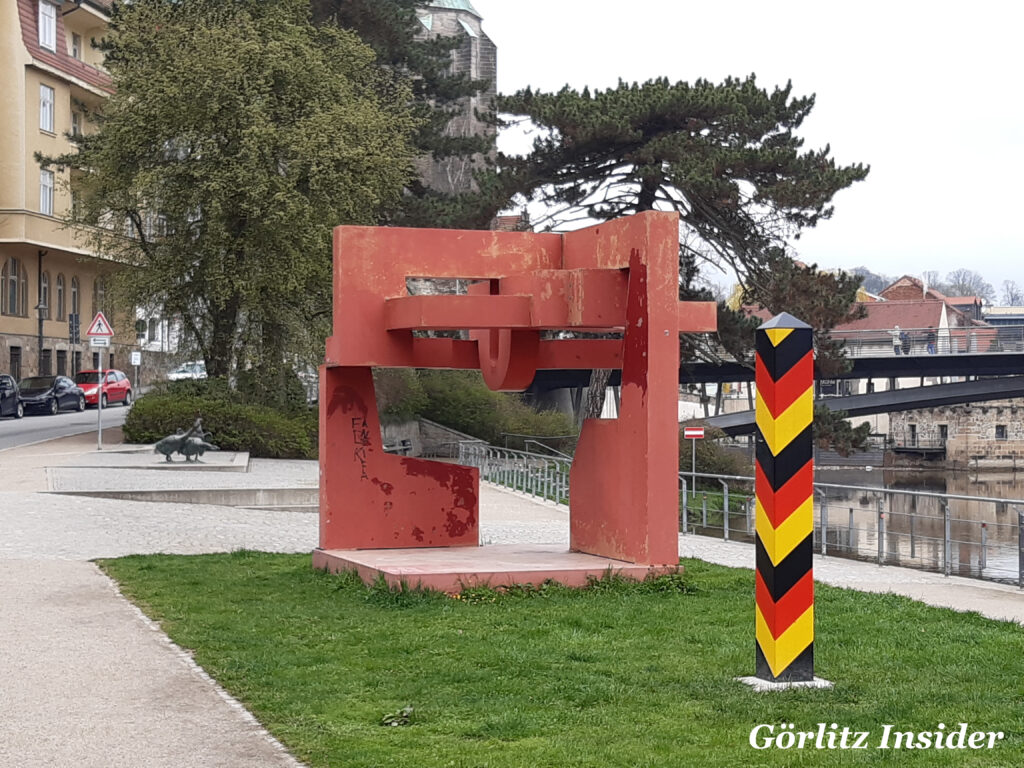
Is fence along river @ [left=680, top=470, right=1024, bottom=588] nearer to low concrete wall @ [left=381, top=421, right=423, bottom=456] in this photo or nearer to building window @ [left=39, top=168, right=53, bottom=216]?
low concrete wall @ [left=381, top=421, right=423, bottom=456]

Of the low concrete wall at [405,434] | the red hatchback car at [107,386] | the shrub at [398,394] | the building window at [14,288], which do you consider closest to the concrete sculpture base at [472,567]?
the low concrete wall at [405,434]

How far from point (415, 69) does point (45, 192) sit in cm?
2155

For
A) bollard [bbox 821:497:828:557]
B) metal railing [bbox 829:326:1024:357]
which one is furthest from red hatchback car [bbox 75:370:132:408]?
bollard [bbox 821:497:828:557]

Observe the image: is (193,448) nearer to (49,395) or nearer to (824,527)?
(824,527)

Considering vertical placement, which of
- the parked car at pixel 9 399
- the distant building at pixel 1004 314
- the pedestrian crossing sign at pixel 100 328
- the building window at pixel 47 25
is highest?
the building window at pixel 47 25

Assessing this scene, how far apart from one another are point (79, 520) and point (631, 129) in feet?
67.7

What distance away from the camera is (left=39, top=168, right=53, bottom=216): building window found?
62062mm

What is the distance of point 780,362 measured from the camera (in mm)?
8016

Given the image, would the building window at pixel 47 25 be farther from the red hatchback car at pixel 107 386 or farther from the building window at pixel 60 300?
the red hatchback car at pixel 107 386

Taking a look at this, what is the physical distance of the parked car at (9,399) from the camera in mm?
51438

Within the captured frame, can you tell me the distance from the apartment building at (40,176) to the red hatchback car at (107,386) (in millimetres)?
1897

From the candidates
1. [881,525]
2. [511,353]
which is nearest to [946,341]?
[881,525]

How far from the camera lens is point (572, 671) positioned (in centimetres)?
855

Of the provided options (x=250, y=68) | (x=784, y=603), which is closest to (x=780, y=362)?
(x=784, y=603)
